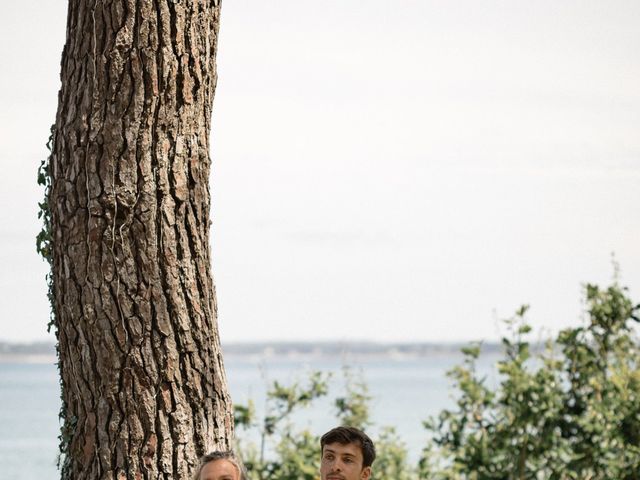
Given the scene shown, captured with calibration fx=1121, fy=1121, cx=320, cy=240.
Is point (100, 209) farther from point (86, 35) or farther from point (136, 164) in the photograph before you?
point (86, 35)

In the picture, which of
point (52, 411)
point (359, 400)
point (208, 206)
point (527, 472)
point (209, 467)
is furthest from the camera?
point (52, 411)

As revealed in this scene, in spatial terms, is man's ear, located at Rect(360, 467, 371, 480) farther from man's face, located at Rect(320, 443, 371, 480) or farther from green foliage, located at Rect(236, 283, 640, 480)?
green foliage, located at Rect(236, 283, 640, 480)

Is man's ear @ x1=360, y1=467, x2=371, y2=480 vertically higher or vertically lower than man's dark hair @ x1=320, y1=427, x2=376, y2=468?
lower

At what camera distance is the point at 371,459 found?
4.96 metres

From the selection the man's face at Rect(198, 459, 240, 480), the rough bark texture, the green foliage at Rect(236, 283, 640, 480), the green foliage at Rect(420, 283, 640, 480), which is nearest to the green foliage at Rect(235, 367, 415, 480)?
the green foliage at Rect(236, 283, 640, 480)

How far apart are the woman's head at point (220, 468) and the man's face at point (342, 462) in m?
0.43

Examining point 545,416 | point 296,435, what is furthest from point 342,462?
point 296,435

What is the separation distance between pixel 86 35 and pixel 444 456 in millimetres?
3932

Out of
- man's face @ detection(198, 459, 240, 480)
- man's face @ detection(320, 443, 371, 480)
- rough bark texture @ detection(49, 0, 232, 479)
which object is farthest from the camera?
man's face @ detection(320, 443, 371, 480)

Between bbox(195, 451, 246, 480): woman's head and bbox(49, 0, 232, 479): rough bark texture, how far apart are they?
16cm

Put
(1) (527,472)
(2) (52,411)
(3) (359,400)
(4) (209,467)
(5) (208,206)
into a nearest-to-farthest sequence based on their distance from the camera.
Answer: (4) (209,467) < (5) (208,206) < (1) (527,472) < (3) (359,400) < (2) (52,411)

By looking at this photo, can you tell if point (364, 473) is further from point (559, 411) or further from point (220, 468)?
point (559, 411)

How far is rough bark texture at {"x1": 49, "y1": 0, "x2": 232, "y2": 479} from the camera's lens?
4.70 m

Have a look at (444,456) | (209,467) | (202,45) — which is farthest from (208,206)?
(444,456)
